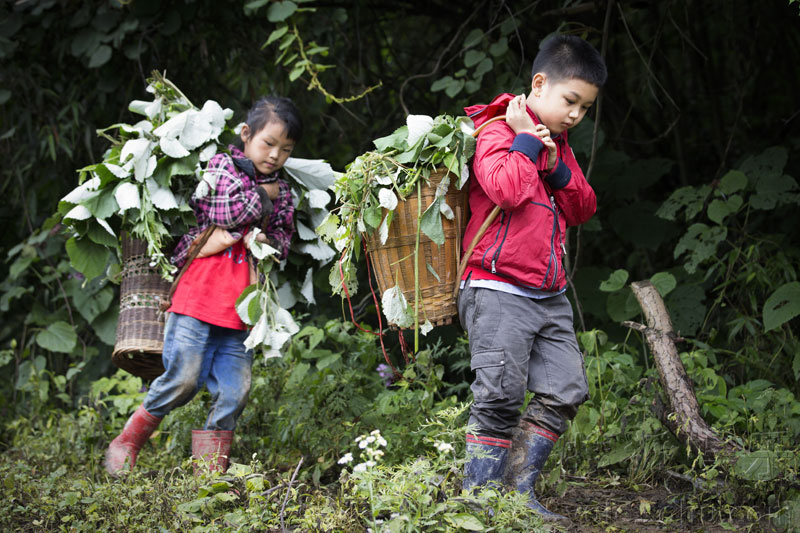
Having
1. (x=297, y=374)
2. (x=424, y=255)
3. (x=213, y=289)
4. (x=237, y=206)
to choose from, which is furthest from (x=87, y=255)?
(x=424, y=255)

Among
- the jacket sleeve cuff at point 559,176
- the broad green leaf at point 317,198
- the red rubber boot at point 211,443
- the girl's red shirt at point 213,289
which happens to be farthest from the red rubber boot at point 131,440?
the jacket sleeve cuff at point 559,176

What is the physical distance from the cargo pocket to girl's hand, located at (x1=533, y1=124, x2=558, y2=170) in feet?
2.02

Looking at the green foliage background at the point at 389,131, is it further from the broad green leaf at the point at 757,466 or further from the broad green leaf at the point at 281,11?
the broad green leaf at the point at 757,466

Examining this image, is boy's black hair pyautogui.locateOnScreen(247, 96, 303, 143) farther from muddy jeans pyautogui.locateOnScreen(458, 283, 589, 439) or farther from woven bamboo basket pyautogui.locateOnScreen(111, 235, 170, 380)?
muddy jeans pyautogui.locateOnScreen(458, 283, 589, 439)

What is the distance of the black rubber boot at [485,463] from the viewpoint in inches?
98.0

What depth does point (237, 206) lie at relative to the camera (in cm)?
306

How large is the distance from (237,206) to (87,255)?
0.65 meters

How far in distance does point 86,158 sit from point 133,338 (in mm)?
1904

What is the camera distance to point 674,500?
2734mm

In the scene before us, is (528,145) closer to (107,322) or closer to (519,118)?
(519,118)

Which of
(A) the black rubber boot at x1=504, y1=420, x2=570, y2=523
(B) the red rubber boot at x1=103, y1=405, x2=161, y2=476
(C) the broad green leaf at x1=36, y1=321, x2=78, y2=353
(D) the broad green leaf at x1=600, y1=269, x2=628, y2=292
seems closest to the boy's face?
(A) the black rubber boot at x1=504, y1=420, x2=570, y2=523

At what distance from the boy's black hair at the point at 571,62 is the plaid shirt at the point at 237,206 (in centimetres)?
123

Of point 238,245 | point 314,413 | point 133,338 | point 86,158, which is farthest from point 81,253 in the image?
point 86,158

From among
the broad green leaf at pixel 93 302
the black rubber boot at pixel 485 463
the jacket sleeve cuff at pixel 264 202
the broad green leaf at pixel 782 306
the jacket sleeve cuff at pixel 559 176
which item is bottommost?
the black rubber boot at pixel 485 463
